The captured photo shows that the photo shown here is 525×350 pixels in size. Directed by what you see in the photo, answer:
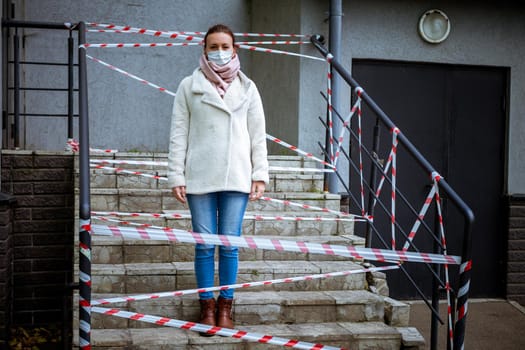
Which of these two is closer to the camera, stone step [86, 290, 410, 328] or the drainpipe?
stone step [86, 290, 410, 328]

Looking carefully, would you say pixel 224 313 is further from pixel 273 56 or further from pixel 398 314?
pixel 273 56

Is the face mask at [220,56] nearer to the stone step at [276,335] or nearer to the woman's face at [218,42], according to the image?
the woman's face at [218,42]

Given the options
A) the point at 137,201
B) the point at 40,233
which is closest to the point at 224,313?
the point at 137,201

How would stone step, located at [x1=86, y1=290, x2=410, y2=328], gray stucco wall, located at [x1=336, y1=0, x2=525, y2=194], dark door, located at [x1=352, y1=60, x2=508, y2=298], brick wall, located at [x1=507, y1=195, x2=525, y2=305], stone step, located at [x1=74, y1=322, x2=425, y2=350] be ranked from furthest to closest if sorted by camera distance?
1. brick wall, located at [x1=507, y1=195, x2=525, y2=305]
2. dark door, located at [x1=352, y1=60, x2=508, y2=298]
3. gray stucco wall, located at [x1=336, y1=0, x2=525, y2=194]
4. stone step, located at [x1=86, y1=290, x2=410, y2=328]
5. stone step, located at [x1=74, y1=322, x2=425, y2=350]

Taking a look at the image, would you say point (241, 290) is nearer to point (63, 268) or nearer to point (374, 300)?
point (374, 300)

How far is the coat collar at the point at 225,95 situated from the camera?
3666mm

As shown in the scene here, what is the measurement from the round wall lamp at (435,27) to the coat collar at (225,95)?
3707mm

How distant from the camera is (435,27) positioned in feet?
22.9

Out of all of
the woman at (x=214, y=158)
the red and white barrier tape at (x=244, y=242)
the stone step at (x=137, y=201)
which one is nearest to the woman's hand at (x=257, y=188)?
the woman at (x=214, y=158)

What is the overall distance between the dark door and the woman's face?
3.60 meters

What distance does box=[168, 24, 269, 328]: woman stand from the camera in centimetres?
366

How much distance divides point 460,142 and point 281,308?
3867mm

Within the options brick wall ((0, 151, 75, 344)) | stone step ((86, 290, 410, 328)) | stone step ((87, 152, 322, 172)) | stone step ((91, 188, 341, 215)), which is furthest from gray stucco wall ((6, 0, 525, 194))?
stone step ((86, 290, 410, 328))

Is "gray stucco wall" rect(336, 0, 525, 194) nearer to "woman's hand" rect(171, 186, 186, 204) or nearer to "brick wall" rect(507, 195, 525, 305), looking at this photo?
"brick wall" rect(507, 195, 525, 305)
